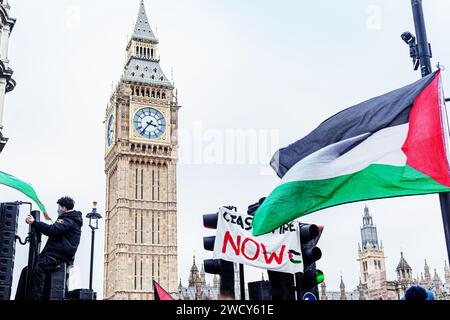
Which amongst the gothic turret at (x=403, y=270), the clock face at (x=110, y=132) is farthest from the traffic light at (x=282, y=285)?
the gothic turret at (x=403, y=270)

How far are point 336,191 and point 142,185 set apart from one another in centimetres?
6138

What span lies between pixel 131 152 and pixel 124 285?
1388 cm

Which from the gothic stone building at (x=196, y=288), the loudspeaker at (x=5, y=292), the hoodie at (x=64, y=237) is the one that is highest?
the gothic stone building at (x=196, y=288)

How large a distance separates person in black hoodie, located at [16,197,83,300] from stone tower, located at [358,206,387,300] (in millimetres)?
120157

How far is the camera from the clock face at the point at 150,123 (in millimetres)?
66750

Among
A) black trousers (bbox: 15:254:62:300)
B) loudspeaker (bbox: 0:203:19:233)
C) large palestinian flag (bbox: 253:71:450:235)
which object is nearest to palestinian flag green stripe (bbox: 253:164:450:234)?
large palestinian flag (bbox: 253:71:450:235)

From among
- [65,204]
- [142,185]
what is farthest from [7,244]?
[142,185]

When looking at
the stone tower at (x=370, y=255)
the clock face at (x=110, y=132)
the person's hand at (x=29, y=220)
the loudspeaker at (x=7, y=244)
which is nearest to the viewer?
the loudspeaker at (x=7, y=244)

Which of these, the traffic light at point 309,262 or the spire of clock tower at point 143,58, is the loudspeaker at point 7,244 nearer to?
the traffic light at point 309,262

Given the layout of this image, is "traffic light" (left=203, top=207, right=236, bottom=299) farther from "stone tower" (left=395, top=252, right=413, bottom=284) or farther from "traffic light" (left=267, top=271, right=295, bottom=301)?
"stone tower" (left=395, top=252, right=413, bottom=284)

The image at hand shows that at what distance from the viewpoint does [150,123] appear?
67125mm

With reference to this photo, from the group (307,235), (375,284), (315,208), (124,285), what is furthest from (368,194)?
(375,284)

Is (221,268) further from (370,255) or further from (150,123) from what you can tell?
(370,255)
